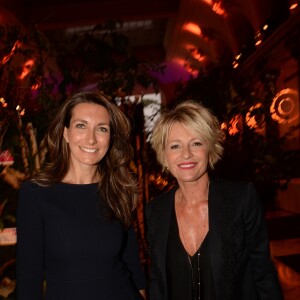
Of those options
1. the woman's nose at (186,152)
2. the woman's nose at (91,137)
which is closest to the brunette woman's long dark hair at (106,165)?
the woman's nose at (91,137)

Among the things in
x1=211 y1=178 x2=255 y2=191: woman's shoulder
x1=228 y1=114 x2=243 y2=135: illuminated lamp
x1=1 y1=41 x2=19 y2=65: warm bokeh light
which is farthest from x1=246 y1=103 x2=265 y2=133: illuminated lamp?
x1=1 y1=41 x2=19 y2=65: warm bokeh light

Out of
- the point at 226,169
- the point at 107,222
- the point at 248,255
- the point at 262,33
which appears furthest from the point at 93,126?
the point at 262,33

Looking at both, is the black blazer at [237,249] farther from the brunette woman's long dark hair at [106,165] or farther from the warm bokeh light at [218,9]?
the warm bokeh light at [218,9]

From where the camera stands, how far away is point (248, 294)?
2.04 meters

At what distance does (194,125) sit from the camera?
2174mm

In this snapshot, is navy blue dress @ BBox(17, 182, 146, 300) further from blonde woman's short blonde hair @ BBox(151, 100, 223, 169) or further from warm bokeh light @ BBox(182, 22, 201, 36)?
warm bokeh light @ BBox(182, 22, 201, 36)

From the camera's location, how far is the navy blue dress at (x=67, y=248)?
195 cm

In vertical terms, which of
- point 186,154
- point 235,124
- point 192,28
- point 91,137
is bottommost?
point 186,154

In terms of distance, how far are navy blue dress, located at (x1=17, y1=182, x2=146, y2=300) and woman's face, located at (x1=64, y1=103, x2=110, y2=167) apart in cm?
19

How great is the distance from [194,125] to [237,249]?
0.73 metres

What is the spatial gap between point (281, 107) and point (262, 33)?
432 cm

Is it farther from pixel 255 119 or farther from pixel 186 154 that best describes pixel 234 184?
pixel 255 119

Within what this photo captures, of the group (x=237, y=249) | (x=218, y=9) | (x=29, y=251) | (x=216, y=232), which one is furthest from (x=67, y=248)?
(x=218, y=9)

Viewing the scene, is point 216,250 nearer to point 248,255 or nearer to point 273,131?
point 248,255
